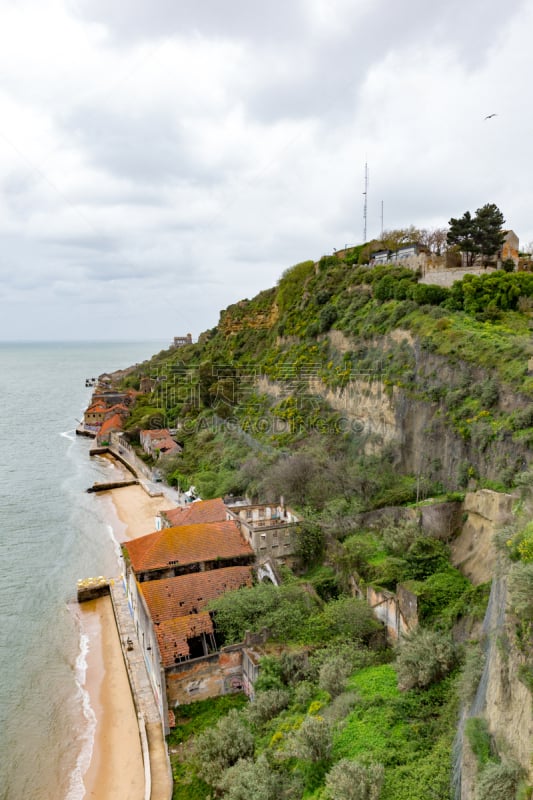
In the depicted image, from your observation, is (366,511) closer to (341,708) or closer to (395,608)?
(395,608)

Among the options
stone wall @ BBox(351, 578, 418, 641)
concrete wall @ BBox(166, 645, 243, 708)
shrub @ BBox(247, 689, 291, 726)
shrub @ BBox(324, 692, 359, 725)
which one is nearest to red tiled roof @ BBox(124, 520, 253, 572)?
concrete wall @ BBox(166, 645, 243, 708)

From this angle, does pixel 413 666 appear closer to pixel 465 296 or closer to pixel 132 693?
pixel 132 693

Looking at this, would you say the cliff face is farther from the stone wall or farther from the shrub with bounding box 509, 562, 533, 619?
the shrub with bounding box 509, 562, 533, 619

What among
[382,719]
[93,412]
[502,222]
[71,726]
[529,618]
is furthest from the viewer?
[93,412]

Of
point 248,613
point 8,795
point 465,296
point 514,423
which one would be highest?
point 465,296

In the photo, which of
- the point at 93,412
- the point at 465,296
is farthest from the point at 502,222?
the point at 93,412

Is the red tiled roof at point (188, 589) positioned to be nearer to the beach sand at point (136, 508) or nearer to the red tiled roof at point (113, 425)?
the beach sand at point (136, 508)

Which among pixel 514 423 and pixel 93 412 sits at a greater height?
pixel 514 423

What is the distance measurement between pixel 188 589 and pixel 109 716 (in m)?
4.65

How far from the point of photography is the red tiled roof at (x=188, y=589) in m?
18.6

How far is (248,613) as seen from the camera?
1750 centimetres

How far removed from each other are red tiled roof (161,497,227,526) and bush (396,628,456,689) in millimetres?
12560

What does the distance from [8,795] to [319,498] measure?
15.1 meters

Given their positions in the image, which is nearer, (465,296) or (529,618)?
(529,618)
